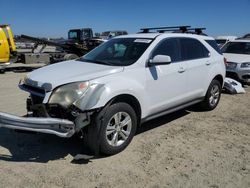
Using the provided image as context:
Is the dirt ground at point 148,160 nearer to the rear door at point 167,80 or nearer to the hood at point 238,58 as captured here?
the rear door at point 167,80

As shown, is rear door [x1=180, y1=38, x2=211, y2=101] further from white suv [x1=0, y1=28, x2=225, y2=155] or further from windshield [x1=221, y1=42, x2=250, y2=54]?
windshield [x1=221, y1=42, x2=250, y2=54]

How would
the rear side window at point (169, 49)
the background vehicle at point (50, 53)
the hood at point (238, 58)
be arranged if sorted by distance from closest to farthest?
the rear side window at point (169, 49), the hood at point (238, 58), the background vehicle at point (50, 53)

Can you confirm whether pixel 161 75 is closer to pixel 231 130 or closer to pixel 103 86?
pixel 103 86

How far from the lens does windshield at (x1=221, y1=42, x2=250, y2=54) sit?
10.9 m

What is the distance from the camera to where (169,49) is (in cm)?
511

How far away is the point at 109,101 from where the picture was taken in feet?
12.7

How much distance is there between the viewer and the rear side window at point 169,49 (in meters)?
4.87

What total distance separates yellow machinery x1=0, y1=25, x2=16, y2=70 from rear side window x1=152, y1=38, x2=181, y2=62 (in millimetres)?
9107

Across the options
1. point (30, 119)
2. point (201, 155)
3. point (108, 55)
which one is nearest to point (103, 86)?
point (30, 119)

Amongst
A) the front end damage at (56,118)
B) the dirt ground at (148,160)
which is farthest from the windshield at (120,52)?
the dirt ground at (148,160)

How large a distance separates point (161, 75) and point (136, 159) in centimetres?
153

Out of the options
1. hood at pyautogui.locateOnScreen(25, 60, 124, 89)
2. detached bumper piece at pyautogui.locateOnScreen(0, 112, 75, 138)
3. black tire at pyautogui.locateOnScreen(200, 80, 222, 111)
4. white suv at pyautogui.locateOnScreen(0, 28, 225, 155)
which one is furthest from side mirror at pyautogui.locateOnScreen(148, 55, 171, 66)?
black tire at pyautogui.locateOnScreen(200, 80, 222, 111)

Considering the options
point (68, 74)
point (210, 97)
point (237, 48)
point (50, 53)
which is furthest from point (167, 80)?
point (50, 53)

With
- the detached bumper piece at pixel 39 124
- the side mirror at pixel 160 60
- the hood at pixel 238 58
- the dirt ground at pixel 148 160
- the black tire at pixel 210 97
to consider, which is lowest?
the dirt ground at pixel 148 160
